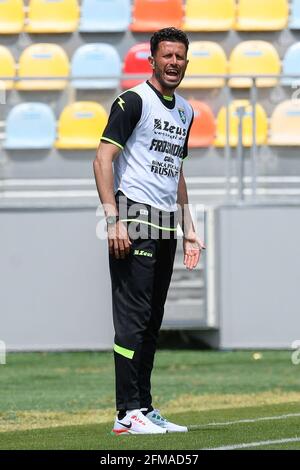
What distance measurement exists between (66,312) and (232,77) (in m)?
2.84

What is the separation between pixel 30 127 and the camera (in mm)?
12211

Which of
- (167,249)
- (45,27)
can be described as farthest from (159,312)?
(45,27)

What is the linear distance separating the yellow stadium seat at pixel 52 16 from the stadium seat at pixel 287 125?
4.12 meters

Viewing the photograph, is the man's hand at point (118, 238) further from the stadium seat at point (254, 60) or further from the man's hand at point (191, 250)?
the stadium seat at point (254, 60)

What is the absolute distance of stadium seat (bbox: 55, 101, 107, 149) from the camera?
1220 cm

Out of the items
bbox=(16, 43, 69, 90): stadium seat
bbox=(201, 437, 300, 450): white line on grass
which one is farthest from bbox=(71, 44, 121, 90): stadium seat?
bbox=(201, 437, 300, 450): white line on grass

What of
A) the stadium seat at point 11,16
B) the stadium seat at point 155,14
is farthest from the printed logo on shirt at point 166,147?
the stadium seat at point 11,16

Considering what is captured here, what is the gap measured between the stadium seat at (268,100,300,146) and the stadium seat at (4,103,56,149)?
7.20ft

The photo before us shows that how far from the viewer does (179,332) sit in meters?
13.3

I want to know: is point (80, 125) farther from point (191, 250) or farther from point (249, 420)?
point (191, 250)

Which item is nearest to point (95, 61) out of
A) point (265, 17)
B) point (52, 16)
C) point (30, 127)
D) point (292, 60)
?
point (52, 16)

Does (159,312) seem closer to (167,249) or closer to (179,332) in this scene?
(167,249)

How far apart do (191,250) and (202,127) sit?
19.4 ft
